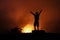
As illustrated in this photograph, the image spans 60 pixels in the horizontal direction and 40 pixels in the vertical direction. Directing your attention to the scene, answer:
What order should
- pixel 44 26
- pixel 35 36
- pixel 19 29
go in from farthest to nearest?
1. pixel 44 26
2. pixel 19 29
3. pixel 35 36

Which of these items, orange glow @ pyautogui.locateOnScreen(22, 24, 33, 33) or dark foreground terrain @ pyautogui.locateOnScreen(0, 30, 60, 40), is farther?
orange glow @ pyautogui.locateOnScreen(22, 24, 33, 33)

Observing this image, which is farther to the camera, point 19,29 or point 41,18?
point 41,18

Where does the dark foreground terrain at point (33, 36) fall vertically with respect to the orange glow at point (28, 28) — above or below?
below

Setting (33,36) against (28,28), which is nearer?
(33,36)

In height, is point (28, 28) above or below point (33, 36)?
above

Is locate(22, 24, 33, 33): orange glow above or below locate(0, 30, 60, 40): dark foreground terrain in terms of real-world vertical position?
above

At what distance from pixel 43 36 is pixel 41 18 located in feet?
21.2

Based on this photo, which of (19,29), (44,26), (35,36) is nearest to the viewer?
(35,36)

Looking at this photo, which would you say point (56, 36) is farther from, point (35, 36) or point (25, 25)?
point (25, 25)

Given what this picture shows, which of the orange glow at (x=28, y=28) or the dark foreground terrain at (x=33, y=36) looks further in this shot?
the orange glow at (x=28, y=28)

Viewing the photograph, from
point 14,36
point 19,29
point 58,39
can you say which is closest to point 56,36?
point 58,39

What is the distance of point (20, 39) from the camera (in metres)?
16.7

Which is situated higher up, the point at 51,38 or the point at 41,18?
the point at 41,18

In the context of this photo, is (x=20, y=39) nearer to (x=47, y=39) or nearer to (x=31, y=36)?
(x=31, y=36)
